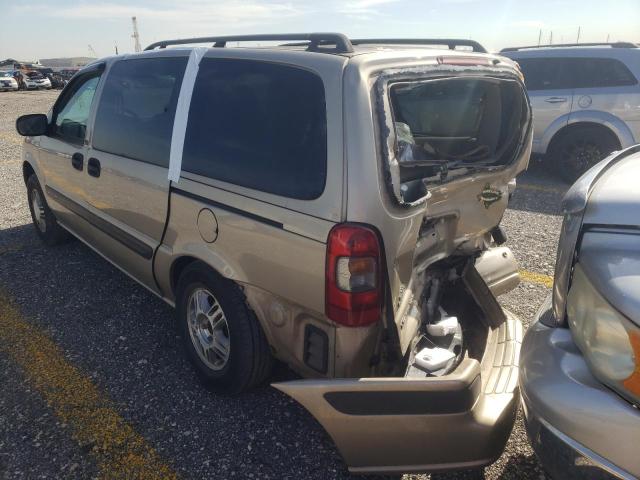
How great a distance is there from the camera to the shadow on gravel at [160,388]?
237 cm

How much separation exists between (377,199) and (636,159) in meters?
1.36

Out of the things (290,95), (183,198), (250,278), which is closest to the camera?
(290,95)

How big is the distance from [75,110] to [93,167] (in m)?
0.74

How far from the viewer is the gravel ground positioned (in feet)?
7.66

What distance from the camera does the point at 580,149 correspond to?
729 centimetres

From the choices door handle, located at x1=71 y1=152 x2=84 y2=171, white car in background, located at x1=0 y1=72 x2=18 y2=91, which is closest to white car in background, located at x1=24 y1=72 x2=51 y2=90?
white car in background, located at x1=0 y1=72 x2=18 y2=91

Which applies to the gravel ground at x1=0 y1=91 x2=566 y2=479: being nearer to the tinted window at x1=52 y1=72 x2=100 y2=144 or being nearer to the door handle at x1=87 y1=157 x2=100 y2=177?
the door handle at x1=87 y1=157 x2=100 y2=177

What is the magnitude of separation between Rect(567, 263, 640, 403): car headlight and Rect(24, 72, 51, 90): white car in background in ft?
107

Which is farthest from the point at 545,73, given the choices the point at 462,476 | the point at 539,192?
the point at 462,476

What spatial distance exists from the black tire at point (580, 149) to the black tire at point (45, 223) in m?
6.48

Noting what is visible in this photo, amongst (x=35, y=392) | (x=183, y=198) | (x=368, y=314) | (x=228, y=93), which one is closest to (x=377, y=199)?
(x=368, y=314)

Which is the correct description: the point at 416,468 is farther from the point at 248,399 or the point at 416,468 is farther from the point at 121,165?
the point at 121,165

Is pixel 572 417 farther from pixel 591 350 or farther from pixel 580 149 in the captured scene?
pixel 580 149

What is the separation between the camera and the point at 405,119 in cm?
313
